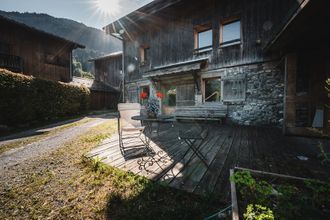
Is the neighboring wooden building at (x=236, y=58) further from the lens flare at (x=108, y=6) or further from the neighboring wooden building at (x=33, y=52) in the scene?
the neighboring wooden building at (x=33, y=52)

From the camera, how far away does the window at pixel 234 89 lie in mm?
6503

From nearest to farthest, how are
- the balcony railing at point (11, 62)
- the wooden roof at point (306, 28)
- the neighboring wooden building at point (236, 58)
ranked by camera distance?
the wooden roof at point (306, 28) < the neighboring wooden building at point (236, 58) < the balcony railing at point (11, 62)

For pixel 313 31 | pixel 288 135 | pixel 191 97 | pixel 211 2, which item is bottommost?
pixel 288 135

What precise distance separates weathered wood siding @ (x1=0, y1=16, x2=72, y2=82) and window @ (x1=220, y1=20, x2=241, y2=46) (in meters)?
13.1

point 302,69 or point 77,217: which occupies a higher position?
point 302,69

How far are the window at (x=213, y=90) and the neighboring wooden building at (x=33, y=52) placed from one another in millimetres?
12335

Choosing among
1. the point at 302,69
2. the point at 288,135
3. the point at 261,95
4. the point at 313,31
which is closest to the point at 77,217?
the point at 288,135

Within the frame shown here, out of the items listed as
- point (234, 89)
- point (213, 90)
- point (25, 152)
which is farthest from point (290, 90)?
point (25, 152)

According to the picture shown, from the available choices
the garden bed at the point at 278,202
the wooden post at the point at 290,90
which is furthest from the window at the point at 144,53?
the garden bed at the point at 278,202

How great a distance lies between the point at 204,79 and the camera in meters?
7.61

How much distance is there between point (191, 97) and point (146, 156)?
567 cm

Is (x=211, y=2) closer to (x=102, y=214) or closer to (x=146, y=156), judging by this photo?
(x=146, y=156)

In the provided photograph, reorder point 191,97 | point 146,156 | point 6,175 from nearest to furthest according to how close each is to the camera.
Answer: point 6,175 < point 146,156 < point 191,97

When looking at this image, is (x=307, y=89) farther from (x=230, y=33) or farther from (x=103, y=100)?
(x=103, y=100)
